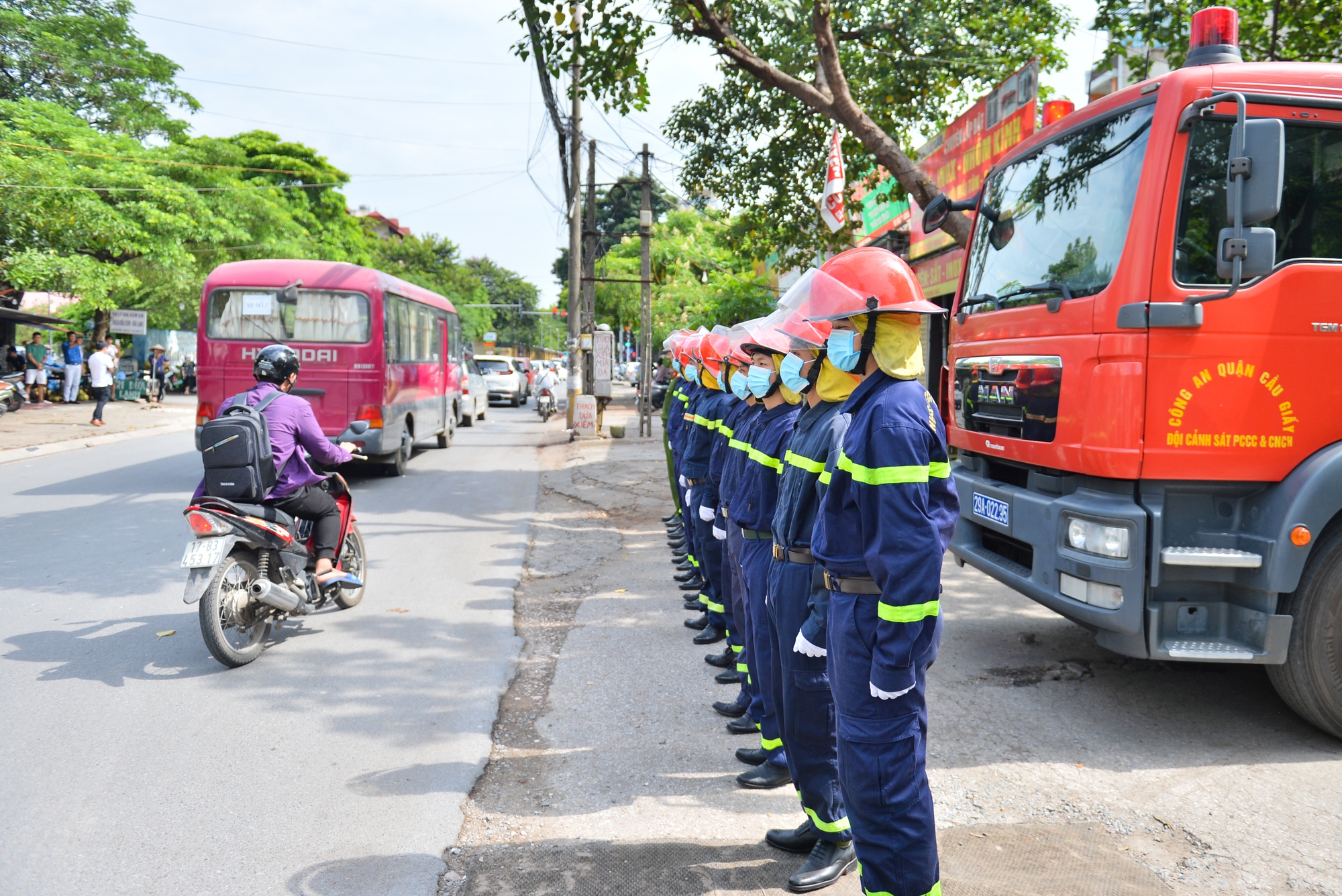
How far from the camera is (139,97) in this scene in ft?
95.0

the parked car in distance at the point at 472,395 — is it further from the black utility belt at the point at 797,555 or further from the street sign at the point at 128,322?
the black utility belt at the point at 797,555

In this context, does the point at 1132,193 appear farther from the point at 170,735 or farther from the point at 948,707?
the point at 170,735

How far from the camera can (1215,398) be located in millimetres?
3980

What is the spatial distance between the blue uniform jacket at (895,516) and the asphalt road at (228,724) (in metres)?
1.68

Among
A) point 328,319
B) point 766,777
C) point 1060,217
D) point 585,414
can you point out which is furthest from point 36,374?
point 1060,217

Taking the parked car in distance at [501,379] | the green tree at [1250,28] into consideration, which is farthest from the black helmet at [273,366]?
the parked car in distance at [501,379]

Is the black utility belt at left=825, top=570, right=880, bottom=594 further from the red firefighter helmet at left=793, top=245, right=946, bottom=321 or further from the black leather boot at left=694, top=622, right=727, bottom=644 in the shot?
the black leather boot at left=694, top=622, right=727, bottom=644

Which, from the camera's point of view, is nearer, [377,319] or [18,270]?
[377,319]

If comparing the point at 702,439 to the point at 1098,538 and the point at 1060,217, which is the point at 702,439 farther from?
the point at 1098,538

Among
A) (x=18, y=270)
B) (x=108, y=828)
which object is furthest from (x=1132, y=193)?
(x=18, y=270)

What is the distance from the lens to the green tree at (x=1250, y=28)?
7.71 metres

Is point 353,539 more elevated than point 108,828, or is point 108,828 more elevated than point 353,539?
point 353,539

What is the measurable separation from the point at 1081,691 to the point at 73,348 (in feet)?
90.4

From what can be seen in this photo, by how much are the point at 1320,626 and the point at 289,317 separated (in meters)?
11.3
